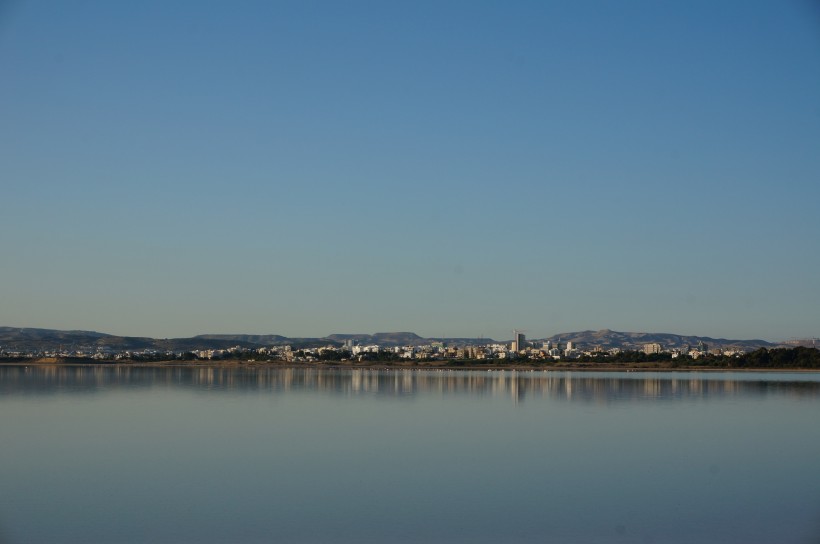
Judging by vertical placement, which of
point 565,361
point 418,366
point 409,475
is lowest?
point 418,366

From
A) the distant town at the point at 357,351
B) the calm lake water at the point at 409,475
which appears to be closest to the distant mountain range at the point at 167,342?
the distant town at the point at 357,351

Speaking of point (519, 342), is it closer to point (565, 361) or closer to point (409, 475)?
point (565, 361)

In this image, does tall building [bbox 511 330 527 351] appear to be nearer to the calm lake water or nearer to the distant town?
the distant town

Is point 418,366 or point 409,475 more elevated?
point 409,475

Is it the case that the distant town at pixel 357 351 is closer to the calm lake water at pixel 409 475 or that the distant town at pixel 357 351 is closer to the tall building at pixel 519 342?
the tall building at pixel 519 342

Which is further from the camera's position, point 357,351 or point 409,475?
point 357,351

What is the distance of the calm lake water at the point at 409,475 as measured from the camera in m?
10.2

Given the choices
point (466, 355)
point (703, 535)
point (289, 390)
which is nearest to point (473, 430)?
point (703, 535)

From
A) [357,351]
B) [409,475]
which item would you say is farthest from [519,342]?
[409,475]

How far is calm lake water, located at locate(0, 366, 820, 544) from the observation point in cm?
1017

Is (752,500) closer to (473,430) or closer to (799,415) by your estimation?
(473,430)

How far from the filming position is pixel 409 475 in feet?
45.1

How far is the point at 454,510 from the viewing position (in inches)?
436

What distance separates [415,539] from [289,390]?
29.3m
